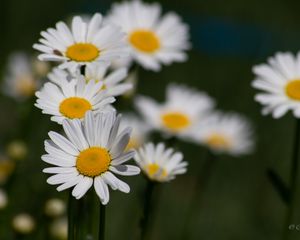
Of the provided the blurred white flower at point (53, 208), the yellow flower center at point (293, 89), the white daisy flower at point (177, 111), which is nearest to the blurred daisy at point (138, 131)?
the white daisy flower at point (177, 111)

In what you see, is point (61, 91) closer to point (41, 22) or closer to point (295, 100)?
point (295, 100)

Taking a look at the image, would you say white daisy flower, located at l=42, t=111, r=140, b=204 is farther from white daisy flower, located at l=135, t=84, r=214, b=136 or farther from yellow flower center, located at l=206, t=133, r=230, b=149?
yellow flower center, located at l=206, t=133, r=230, b=149

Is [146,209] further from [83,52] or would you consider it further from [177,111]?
[177,111]

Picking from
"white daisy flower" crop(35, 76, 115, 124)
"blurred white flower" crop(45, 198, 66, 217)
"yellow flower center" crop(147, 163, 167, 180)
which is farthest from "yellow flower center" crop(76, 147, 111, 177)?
"blurred white flower" crop(45, 198, 66, 217)

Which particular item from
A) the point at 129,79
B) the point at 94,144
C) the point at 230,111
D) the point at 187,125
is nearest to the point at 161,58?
the point at 129,79

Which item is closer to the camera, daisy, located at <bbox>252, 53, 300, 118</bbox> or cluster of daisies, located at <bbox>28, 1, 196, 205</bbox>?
cluster of daisies, located at <bbox>28, 1, 196, 205</bbox>

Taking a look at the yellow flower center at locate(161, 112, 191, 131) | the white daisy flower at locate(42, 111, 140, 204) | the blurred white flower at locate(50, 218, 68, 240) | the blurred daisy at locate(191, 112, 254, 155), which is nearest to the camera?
the white daisy flower at locate(42, 111, 140, 204)

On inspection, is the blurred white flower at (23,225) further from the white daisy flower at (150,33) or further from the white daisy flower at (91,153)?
the white daisy flower at (150,33)
